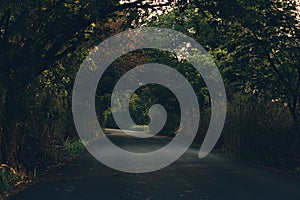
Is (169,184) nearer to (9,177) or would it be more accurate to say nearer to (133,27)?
(9,177)

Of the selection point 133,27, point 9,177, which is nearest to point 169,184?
point 9,177

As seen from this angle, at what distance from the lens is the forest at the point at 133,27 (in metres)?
13.1

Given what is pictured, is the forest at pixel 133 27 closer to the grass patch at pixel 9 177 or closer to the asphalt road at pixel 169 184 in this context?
the grass patch at pixel 9 177

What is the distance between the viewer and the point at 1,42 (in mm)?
12945

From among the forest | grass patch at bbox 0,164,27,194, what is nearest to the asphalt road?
grass patch at bbox 0,164,27,194

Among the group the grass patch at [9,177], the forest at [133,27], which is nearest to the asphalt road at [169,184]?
the grass patch at [9,177]

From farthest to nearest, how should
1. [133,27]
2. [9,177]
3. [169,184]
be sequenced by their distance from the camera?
[133,27], [9,177], [169,184]

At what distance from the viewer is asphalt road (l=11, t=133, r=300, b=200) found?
34.3ft

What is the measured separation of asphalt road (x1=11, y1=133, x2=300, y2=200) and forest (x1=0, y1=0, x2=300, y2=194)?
1192mm

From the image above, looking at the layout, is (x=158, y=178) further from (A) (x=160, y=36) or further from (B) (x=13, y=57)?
(A) (x=160, y=36)

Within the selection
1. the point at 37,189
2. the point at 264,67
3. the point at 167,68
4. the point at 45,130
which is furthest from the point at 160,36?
the point at 37,189

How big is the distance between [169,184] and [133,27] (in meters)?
5.33

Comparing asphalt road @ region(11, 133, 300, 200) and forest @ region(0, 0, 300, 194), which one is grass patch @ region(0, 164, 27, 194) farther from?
asphalt road @ region(11, 133, 300, 200)

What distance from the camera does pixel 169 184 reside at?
1236 cm
